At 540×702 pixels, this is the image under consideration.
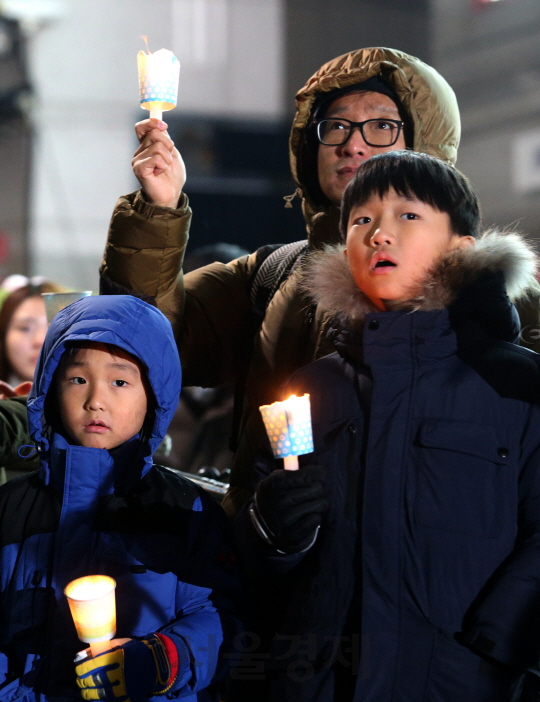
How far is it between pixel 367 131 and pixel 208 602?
1582mm

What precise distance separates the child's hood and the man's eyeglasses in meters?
0.90

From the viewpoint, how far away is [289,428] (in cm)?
166

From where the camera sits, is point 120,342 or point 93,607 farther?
point 120,342

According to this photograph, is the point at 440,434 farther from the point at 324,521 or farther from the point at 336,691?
the point at 336,691

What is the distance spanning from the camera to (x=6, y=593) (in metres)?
1.95

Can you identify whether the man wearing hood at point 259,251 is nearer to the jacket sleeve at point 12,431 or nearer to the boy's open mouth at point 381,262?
the boy's open mouth at point 381,262

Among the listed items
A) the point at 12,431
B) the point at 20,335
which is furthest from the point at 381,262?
the point at 20,335

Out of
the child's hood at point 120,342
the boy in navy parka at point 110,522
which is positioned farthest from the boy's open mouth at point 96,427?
the child's hood at point 120,342

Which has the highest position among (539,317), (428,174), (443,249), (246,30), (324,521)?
(246,30)

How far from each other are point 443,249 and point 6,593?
1.43 metres

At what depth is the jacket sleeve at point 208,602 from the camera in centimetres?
187

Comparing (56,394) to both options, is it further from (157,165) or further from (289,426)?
(289,426)

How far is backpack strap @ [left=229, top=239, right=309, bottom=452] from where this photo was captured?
2.61 m

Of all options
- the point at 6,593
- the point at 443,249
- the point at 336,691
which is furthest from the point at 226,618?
the point at 443,249
